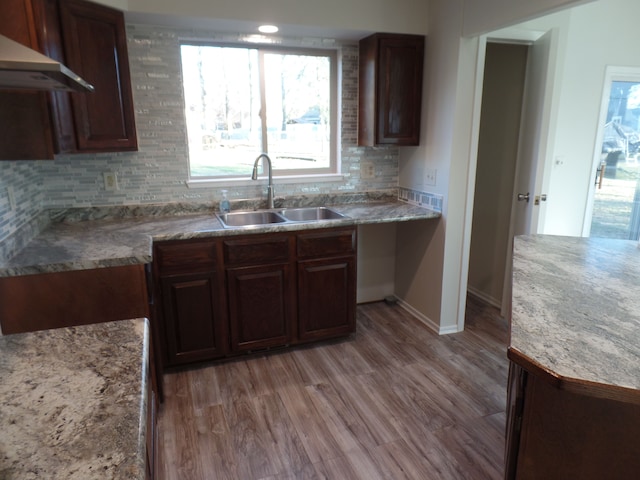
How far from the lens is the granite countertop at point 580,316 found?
0.96 m

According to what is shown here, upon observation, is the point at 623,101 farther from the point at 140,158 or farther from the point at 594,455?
Result: the point at 140,158

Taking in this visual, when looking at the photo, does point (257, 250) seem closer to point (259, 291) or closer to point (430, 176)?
point (259, 291)

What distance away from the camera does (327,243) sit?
269 cm

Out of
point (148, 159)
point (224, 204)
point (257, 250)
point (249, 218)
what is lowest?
point (257, 250)

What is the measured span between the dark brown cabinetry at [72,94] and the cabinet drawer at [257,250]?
32.8 inches

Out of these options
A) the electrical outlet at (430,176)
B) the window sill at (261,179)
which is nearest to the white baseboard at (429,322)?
the electrical outlet at (430,176)

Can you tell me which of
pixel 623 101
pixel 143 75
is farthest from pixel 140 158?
pixel 623 101

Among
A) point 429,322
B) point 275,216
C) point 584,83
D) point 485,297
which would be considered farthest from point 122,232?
point 584,83

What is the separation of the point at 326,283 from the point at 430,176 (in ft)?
3.49

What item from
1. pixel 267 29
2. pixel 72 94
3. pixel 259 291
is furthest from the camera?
pixel 267 29

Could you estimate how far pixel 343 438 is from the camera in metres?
2.02

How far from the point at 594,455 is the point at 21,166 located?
8.78ft

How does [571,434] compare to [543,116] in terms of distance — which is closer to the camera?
[571,434]

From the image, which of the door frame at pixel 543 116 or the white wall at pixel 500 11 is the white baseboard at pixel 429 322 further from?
the white wall at pixel 500 11
